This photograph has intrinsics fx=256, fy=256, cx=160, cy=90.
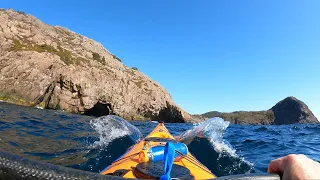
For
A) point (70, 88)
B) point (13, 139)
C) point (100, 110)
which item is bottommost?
point (13, 139)

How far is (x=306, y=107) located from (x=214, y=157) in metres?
138

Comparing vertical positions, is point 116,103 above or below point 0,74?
below

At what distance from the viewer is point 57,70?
116 feet

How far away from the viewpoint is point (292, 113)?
125000 mm

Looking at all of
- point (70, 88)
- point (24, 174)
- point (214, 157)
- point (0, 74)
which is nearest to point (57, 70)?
point (70, 88)

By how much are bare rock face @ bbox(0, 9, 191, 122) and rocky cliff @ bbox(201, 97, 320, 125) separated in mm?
71871

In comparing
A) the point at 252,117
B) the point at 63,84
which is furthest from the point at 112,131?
the point at 252,117

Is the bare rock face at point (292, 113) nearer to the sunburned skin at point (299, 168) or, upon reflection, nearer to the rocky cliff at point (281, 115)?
the rocky cliff at point (281, 115)

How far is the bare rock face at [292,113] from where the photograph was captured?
121062mm

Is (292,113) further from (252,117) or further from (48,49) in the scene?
(48,49)

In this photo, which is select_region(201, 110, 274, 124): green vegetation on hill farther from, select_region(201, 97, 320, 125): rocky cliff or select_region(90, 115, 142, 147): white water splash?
select_region(90, 115, 142, 147): white water splash

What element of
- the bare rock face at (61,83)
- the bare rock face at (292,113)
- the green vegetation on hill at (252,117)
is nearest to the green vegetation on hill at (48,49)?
the bare rock face at (61,83)

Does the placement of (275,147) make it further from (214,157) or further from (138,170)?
(138,170)

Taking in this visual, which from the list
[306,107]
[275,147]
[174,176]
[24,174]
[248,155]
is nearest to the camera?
[24,174]
